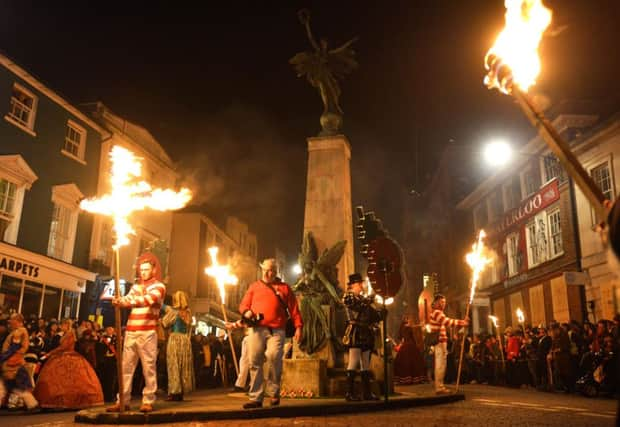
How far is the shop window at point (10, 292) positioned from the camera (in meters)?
19.2

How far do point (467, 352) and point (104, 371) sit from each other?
14284mm

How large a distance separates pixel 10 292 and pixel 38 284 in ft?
4.69

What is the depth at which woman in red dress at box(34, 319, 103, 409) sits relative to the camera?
357 inches

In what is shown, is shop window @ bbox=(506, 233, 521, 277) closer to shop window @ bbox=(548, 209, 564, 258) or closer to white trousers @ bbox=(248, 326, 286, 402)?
shop window @ bbox=(548, 209, 564, 258)

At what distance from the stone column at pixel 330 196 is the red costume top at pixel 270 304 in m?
4.14

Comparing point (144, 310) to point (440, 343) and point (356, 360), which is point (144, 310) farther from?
point (440, 343)

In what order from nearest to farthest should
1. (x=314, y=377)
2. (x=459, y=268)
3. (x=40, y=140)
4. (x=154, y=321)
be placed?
1. (x=154, y=321)
2. (x=314, y=377)
3. (x=40, y=140)
4. (x=459, y=268)

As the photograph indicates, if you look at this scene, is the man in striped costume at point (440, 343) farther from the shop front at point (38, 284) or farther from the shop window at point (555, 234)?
the shop window at point (555, 234)

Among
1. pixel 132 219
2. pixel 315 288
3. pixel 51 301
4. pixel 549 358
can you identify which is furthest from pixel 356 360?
pixel 132 219

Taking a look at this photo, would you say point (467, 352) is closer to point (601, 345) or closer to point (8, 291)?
point (601, 345)

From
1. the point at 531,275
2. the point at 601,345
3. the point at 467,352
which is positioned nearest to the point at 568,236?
the point at 531,275

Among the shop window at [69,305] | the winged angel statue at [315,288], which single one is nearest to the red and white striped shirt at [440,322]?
the winged angel statue at [315,288]

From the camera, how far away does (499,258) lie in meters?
34.6

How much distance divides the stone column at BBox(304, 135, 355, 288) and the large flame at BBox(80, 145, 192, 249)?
18.7 ft
